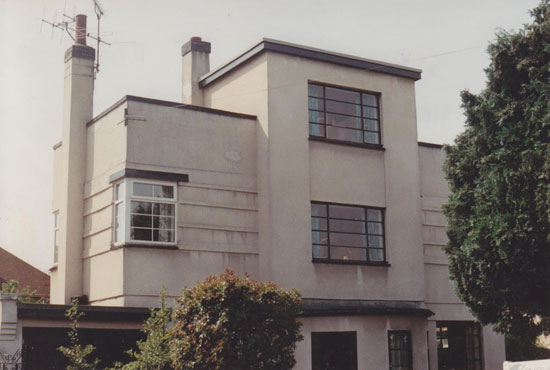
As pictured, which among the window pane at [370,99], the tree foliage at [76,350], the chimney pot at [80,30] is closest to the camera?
the tree foliage at [76,350]

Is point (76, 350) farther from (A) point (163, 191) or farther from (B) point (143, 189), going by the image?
(A) point (163, 191)

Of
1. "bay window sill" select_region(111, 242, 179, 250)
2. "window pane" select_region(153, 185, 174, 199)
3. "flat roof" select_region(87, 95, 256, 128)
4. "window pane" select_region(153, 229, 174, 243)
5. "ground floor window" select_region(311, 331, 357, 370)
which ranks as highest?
"flat roof" select_region(87, 95, 256, 128)

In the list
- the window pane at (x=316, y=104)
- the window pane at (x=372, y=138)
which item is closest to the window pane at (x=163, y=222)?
the window pane at (x=316, y=104)

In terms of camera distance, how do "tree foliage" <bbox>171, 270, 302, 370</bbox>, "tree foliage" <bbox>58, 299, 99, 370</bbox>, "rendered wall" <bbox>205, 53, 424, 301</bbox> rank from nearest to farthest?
"tree foliage" <bbox>171, 270, 302, 370</bbox>, "tree foliage" <bbox>58, 299, 99, 370</bbox>, "rendered wall" <bbox>205, 53, 424, 301</bbox>

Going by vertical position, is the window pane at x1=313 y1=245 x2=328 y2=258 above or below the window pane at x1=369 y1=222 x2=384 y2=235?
below

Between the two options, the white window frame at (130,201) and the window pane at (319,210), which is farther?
the window pane at (319,210)

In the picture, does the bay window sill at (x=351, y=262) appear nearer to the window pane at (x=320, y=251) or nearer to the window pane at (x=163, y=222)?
the window pane at (x=320, y=251)

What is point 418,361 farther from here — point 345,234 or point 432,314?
point 345,234

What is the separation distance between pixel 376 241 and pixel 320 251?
191 cm

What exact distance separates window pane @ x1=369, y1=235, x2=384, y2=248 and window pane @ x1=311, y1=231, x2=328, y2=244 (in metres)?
1.51

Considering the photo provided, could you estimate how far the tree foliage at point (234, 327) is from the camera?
1522 cm

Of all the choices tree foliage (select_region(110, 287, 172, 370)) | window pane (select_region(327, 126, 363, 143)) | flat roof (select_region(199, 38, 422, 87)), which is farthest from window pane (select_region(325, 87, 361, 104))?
tree foliage (select_region(110, 287, 172, 370))

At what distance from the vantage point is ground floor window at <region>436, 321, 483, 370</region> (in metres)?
24.2

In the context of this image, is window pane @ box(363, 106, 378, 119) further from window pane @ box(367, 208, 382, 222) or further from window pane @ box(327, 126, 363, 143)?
window pane @ box(367, 208, 382, 222)
